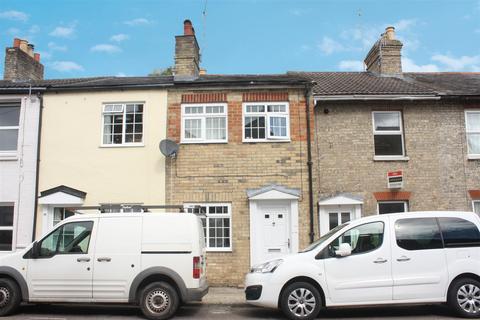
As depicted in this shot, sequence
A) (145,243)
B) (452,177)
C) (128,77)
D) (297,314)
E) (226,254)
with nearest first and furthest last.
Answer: (297,314)
(145,243)
(226,254)
(452,177)
(128,77)

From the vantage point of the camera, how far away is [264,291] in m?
8.36

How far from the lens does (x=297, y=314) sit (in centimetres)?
822

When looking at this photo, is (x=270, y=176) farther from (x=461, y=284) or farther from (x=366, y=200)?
(x=461, y=284)

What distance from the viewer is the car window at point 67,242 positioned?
351 inches

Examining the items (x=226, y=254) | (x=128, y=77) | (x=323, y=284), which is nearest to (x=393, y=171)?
(x=226, y=254)

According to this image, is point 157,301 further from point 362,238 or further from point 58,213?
point 58,213

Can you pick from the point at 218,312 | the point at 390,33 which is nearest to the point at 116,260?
the point at 218,312

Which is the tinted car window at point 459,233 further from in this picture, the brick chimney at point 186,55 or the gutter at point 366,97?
the brick chimney at point 186,55

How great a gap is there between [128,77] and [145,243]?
8931 millimetres

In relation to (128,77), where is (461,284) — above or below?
below

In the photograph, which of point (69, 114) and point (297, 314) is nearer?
point (297, 314)

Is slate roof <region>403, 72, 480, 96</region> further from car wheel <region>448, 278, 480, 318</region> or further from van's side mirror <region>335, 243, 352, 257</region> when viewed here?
van's side mirror <region>335, 243, 352, 257</region>

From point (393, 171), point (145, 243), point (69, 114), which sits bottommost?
point (145, 243)

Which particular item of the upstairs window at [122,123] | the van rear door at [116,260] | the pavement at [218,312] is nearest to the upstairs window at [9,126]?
the upstairs window at [122,123]
